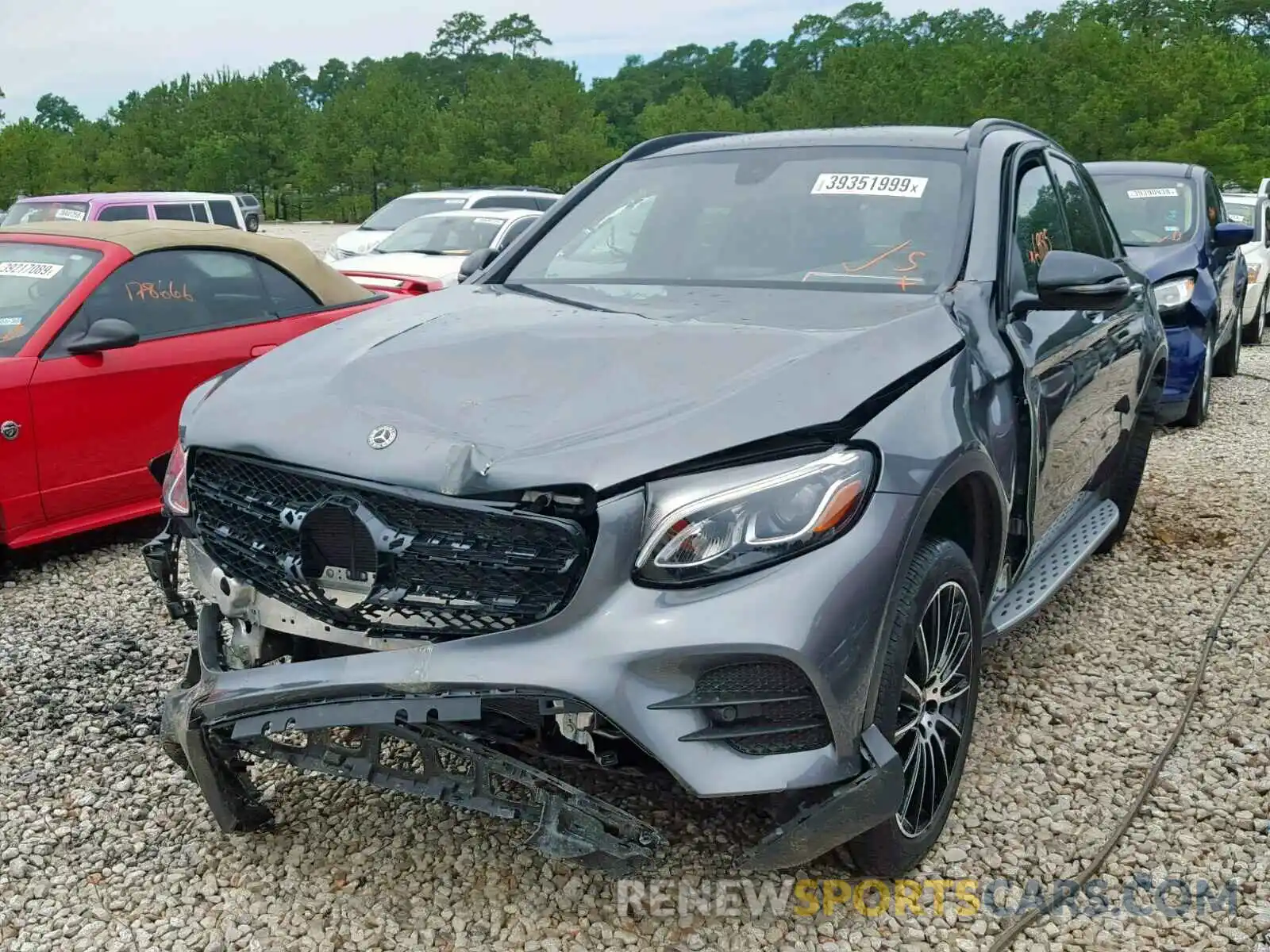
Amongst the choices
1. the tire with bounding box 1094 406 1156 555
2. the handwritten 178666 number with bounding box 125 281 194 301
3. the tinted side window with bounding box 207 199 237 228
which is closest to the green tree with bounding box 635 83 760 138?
the tinted side window with bounding box 207 199 237 228

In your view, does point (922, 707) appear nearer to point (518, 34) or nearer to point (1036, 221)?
point (1036, 221)

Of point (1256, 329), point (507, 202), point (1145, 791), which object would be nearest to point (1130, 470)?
point (1145, 791)

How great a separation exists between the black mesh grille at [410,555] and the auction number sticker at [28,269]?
351 cm

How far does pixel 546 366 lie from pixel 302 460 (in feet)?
1.98

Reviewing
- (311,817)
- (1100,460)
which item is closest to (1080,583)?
(1100,460)

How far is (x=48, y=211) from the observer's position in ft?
52.8

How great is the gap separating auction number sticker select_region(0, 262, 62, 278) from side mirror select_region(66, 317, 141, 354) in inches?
18.1

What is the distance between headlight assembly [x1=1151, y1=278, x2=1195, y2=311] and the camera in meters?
7.85

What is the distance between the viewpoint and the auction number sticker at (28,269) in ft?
18.1

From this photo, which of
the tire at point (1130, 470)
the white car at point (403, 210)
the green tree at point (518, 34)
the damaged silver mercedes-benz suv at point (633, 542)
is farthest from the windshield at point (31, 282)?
the green tree at point (518, 34)

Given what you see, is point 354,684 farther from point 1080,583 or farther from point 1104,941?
point 1080,583

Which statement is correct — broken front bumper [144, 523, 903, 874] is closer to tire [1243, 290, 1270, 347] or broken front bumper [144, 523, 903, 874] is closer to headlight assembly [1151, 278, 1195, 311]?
headlight assembly [1151, 278, 1195, 311]

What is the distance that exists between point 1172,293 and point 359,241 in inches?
392

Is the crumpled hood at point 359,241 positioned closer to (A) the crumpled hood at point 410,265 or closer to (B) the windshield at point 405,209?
(B) the windshield at point 405,209
